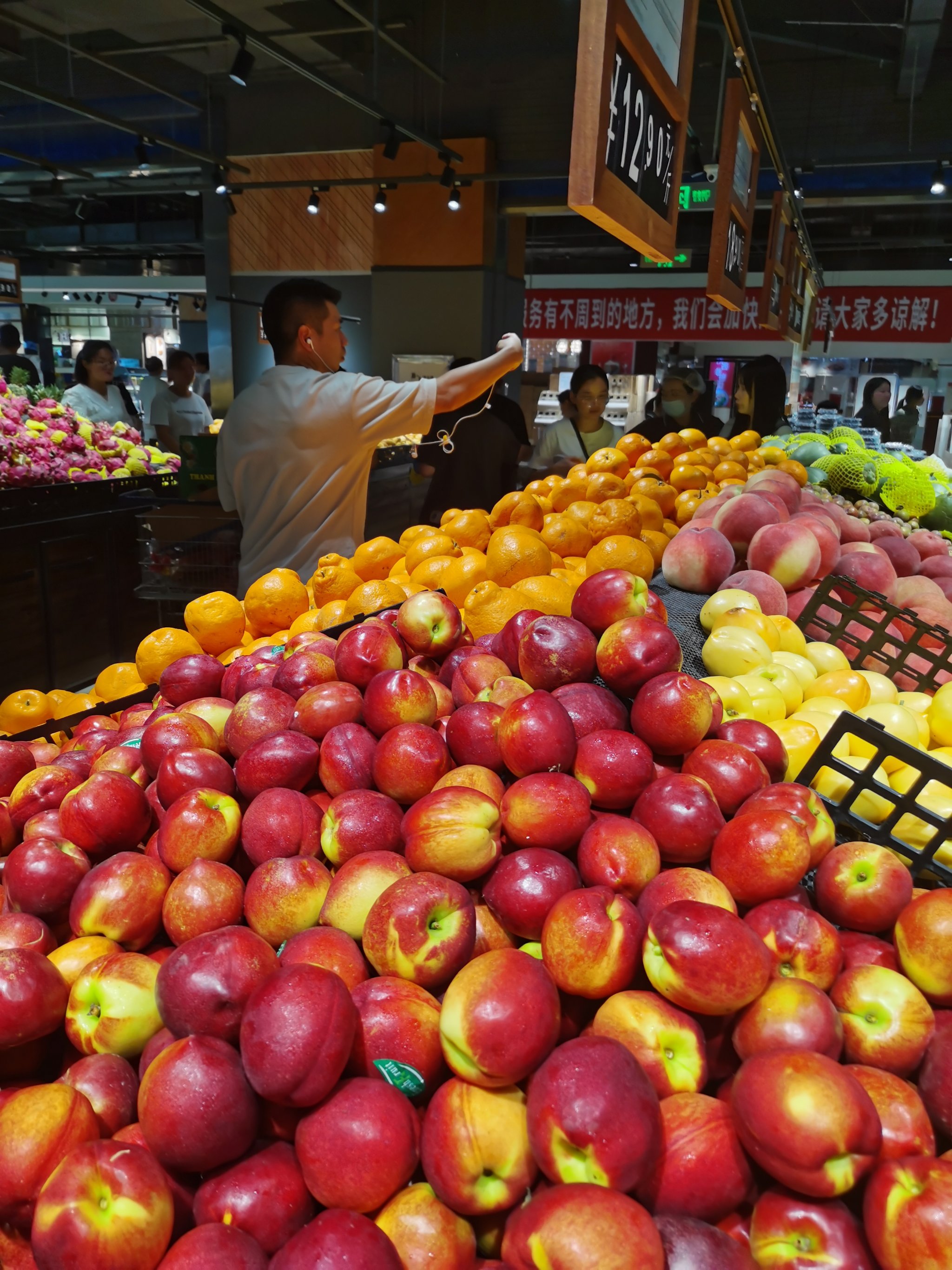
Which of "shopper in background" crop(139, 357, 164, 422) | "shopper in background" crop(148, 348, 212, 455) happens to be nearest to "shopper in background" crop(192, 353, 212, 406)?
"shopper in background" crop(139, 357, 164, 422)

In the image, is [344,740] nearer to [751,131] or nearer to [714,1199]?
[714,1199]

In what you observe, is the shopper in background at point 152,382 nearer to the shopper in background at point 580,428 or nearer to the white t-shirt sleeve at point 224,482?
the shopper in background at point 580,428

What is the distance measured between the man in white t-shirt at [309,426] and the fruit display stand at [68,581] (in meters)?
2.23

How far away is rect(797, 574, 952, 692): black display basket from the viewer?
196 centimetres

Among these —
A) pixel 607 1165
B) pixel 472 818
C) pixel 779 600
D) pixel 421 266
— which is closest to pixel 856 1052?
pixel 607 1165

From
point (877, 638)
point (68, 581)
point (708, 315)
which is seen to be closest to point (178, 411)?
point (68, 581)

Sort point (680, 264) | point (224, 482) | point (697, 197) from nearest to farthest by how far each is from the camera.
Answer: point (224, 482) → point (697, 197) → point (680, 264)

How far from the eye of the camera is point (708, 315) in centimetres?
1277

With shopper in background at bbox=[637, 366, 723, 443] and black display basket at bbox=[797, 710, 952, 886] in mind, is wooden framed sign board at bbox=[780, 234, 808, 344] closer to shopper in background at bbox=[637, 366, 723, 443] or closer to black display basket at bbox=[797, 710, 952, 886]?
shopper in background at bbox=[637, 366, 723, 443]

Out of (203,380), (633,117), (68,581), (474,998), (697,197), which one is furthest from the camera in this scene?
(203,380)

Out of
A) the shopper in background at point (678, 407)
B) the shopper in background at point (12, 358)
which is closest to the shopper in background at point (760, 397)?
the shopper in background at point (678, 407)

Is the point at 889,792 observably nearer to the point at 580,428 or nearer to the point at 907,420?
the point at 580,428

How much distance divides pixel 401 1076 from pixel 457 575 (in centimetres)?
138

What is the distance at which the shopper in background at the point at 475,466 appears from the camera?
5.00 m
